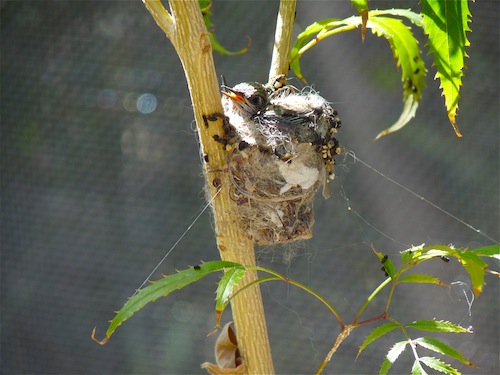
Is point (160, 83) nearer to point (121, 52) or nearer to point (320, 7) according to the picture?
point (121, 52)

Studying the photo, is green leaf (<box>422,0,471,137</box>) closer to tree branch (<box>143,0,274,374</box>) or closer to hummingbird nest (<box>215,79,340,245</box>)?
tree branch (<box>143,0,274,374</box>)

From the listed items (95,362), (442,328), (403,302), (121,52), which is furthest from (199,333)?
(442,328)

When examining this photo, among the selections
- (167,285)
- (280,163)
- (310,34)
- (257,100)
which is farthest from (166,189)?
(167,285)

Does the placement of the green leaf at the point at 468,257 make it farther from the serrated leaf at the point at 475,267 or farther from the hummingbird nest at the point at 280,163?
the hummingbird nest at the point at 280,163

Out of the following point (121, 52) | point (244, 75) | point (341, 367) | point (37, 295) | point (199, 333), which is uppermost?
point (121, 52)

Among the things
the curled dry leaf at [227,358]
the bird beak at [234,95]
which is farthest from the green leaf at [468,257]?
the bird beak at [234,95]

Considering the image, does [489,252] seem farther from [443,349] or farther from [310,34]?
[310,34]

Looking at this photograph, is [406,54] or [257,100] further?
[257,100]
